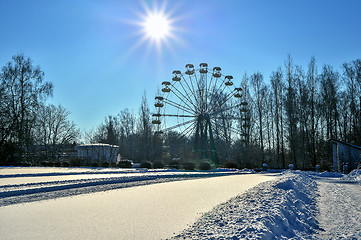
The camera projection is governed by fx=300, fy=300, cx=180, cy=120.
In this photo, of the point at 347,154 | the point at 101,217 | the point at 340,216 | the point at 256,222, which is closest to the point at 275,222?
the point at 256,222

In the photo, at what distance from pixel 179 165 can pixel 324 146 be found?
20.9 meters

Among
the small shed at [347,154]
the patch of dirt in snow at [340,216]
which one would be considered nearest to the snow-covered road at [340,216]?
the patch of dirt in snow at [340,216]

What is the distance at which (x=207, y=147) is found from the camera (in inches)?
1257

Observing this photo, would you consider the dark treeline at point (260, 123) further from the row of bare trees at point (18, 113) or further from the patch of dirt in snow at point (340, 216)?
the patch of dirt in snow at point (340, 216)

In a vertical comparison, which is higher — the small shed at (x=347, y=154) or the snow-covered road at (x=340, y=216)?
the small shed at (x=347, y=154)

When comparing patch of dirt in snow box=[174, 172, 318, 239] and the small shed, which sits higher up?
the small shed

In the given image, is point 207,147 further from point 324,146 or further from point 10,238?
point 10,238

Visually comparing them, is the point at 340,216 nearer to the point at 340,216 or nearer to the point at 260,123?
the point at 340,216

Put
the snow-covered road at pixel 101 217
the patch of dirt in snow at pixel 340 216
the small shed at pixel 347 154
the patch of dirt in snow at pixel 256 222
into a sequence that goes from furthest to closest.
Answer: the small shed at pixel 347 154 → the patch of dirt in snow at pixel 340 216 → the snow-covered road at pixel 101 217 → the patch of dirt in snow at pixel 256 222

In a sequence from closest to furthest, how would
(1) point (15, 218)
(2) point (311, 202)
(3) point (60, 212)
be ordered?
(1) point (15, 218) → (3) point (60, 212) → (2) point (311, 202)

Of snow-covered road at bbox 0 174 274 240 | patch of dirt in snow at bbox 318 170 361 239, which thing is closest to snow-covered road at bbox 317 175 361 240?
patch of dirt in snow at bbox 318 170 361 239

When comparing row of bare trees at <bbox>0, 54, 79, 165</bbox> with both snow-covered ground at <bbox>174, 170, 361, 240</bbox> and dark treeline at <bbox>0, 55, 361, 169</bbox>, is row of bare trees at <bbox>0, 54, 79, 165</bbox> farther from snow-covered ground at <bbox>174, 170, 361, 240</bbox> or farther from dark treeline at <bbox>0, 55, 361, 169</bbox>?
snow-covered ground at <bbox>174, 170, 361, 240</bbox>

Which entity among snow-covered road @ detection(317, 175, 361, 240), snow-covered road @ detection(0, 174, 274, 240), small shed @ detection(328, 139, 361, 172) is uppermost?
small shed @ detection(328, 139, 361, 172)

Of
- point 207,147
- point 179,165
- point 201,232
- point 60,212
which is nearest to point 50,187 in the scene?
point 60,212
